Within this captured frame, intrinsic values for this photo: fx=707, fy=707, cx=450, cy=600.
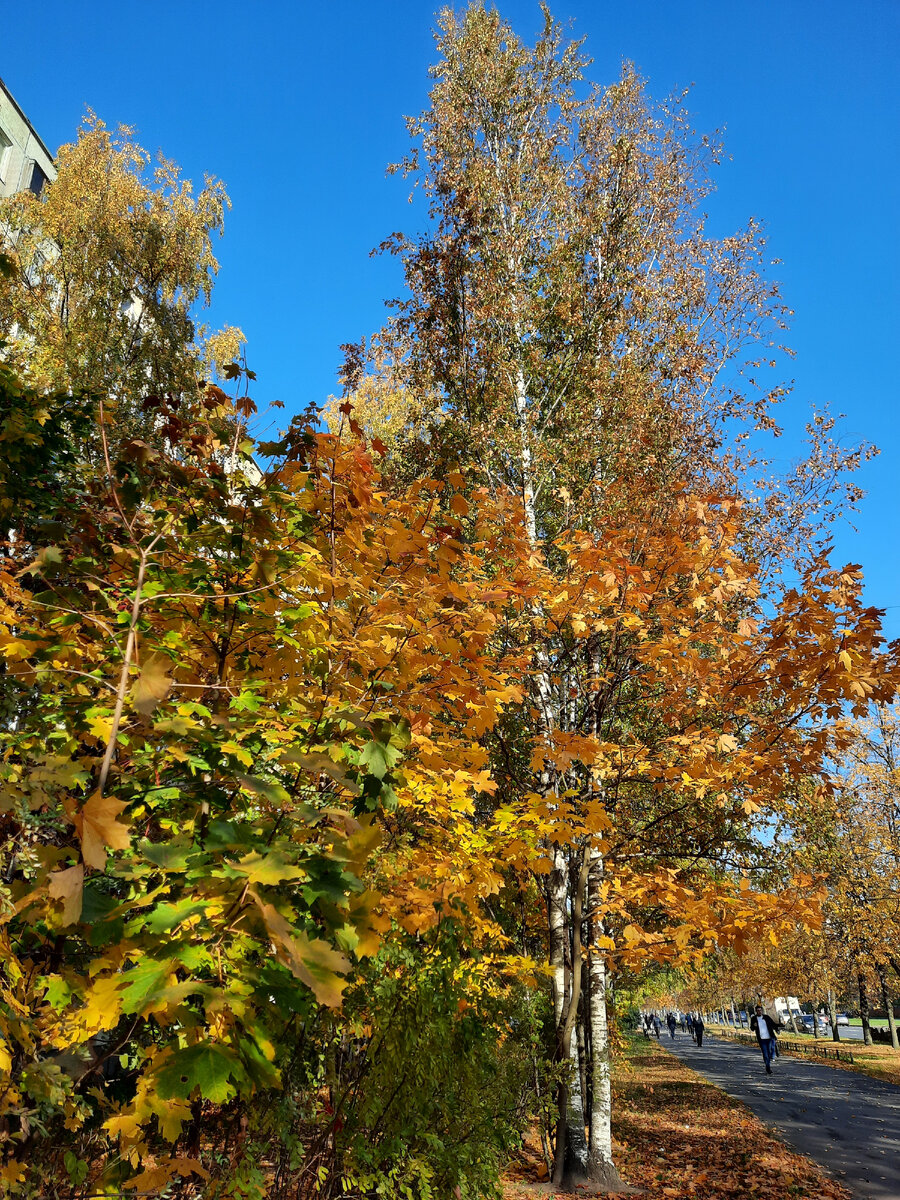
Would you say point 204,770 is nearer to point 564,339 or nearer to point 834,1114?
point 564,339

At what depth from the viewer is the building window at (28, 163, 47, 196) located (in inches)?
727

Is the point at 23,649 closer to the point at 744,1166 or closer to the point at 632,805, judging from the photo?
the point at 632,805

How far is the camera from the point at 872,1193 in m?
6.80

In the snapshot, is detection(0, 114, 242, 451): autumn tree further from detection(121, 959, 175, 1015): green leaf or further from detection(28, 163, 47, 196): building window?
detection(121, 959, 175, 1015): green leaf

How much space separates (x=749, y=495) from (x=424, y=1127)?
9212mm

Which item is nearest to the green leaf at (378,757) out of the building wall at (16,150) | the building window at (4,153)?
the building wall at (16,150)

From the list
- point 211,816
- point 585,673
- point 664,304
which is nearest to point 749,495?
point 664,304

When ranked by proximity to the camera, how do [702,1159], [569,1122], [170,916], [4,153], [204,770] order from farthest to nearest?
[4,153] → [702,1159] → [569,1122] → [204,770] → [170,916]

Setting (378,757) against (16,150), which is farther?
(16,150)

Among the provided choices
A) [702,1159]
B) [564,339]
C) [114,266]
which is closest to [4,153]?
[114,266]

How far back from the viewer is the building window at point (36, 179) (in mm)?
18453

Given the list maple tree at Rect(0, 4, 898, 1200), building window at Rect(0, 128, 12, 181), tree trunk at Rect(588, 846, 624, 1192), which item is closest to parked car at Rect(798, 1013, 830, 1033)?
tree trunk at Rect(588, 846, 624, 1192)

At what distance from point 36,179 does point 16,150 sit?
1154 mm

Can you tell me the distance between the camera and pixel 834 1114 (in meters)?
12.0
